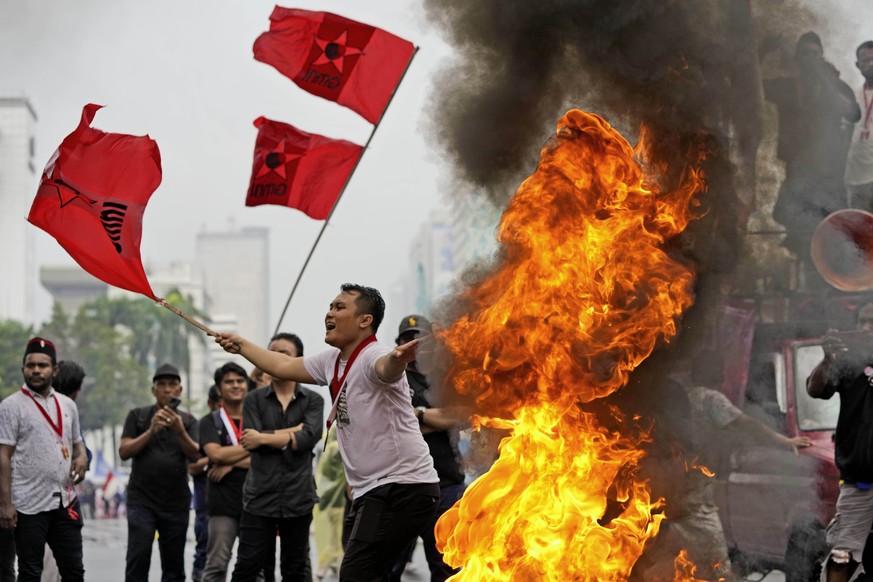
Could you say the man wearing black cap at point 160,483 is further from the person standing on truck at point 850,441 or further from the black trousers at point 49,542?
the person standing on truck at point 850,441

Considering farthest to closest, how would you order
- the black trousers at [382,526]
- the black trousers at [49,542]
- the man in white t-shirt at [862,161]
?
1. the man in white t-shirt at [862,161]
2. the black trousers at [49,542]
3. the black trousers at [382,526]

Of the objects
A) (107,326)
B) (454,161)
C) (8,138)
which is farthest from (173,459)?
(8,138)

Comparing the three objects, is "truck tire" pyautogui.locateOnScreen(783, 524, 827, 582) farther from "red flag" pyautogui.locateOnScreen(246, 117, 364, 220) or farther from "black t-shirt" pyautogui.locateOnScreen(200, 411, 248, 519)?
"red flag" pyautogui.locateOnScreen(246, 117, 364, 220)

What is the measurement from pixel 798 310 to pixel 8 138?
6019 inches

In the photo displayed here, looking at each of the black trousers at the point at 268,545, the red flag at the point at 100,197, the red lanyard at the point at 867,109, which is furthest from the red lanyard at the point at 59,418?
the red lanyard at the point at 867,109

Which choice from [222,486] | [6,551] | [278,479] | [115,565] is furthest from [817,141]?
[115,565]

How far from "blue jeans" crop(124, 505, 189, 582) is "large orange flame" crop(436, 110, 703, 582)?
332 cm

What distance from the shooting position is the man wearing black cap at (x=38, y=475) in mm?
7730

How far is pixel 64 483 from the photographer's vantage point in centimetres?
802

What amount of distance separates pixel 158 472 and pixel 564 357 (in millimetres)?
4107

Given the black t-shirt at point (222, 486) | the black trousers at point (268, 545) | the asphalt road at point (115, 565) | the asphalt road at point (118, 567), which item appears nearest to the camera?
the black trousers at point (268, 545)

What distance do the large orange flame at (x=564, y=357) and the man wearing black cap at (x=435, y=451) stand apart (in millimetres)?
1919

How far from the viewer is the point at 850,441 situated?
760 centimetres

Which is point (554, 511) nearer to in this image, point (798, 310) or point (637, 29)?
point (637, 29)
